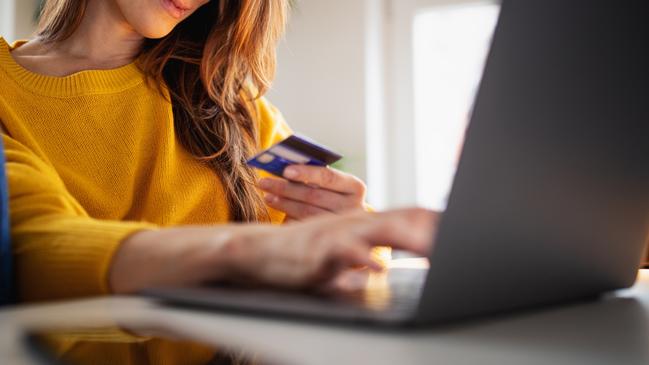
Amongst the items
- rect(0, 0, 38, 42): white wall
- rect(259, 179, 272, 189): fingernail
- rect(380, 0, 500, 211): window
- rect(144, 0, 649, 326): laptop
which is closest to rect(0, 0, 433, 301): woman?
rect(259, 179, 272, 189): fingernail

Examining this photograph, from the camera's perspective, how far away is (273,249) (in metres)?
0.41

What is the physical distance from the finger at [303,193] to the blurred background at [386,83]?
260 cm

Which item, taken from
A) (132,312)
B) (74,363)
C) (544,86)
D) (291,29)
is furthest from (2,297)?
(291,29)

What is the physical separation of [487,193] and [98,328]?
21 cm

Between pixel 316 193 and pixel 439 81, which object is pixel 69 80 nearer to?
pixel 316 193

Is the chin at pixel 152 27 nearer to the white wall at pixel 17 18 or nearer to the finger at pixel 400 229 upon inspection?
the finger at pixel 400 229

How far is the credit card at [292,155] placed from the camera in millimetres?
829

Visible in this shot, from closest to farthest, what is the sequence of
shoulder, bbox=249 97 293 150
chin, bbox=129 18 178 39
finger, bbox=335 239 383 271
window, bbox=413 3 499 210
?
finger, bbox=335 239 383 271
chin, bbox=129 18 178 39
shoulder, bbox=249 97 293 150
window, bbox=413 3 499 210

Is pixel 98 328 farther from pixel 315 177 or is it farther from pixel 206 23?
pixel 206 23

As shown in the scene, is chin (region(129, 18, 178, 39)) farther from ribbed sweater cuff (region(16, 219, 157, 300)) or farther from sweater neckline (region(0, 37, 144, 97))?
ribbed sweater cuff (region(16, 219, 157, 300))

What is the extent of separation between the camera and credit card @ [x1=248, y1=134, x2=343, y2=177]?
83 centimetres

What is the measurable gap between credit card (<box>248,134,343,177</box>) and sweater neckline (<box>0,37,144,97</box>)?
42 centimetres

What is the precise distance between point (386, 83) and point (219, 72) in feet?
9.17

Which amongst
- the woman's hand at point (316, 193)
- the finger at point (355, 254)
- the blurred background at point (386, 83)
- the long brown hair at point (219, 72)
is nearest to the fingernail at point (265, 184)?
the woman's hand at point (316, 193)
